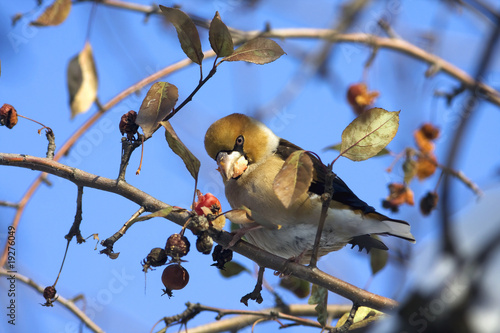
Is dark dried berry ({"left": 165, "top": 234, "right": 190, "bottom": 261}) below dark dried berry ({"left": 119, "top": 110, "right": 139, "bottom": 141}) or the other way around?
below

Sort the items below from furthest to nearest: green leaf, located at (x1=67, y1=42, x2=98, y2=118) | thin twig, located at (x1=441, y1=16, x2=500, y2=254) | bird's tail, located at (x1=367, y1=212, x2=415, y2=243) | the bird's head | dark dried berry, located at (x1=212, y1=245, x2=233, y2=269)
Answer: the bird's head < bird's tail, located at (x1=367, y1=212, x2=415, y2=243) < green leaf, located at (x1=67, y1=42, x2=98, y2=118) < dark dried berry, located at (x1=212, y1=245, x2=233, y2=269) < thin twig, located at (x1=441, y1=16, x2=500, y2=254)

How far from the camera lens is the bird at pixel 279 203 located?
2.85 meters

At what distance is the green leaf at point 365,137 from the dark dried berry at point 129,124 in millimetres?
821

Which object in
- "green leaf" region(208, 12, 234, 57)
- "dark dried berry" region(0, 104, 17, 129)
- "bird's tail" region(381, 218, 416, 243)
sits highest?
"dark dried berry" region(0, 104, 17, 129)

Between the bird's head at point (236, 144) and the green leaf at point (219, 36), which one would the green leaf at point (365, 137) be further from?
the bird's head at point (236, 144)

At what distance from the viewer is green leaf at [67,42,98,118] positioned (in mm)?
2977

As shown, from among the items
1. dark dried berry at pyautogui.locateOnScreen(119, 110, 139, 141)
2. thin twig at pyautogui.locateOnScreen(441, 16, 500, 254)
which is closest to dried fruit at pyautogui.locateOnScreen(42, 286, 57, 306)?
dark dried berry at pyautogui.locateOnScreen(119, 110, 139, 141)

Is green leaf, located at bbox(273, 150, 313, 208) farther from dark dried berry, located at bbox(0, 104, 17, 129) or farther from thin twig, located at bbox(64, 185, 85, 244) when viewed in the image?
dark dried berry, located at bbox(0, 104, 17, 129)

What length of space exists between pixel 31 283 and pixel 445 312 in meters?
2.44

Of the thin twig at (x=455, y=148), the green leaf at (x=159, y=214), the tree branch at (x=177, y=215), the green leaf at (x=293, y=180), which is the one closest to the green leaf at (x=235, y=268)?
the tree branch at (x=177, y=215)

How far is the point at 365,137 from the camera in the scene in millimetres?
2045

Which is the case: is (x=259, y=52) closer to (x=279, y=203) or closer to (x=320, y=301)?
(x=279, y=203)

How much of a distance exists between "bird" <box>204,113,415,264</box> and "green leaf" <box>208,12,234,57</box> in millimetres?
897

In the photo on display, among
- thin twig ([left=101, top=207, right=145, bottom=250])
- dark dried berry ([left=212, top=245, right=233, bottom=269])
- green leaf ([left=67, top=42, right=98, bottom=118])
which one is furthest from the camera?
green leaf ([left=67, top=42, right=98, bottom=118])
